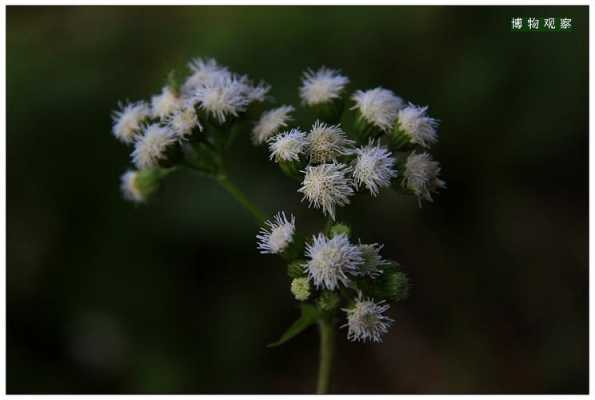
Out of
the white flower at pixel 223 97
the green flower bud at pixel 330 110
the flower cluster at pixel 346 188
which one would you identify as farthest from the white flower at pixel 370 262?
the white flower at pixel 223 97

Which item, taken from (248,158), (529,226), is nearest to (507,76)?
(529,226)

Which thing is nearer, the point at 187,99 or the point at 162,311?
the point at 187,99

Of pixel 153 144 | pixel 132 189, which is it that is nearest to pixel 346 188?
pixel 153 144

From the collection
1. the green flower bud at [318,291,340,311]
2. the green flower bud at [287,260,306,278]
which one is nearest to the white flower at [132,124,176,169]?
the green flower bud at [287,260,306,278]

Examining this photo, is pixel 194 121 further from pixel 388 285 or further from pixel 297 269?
pixel 388 285

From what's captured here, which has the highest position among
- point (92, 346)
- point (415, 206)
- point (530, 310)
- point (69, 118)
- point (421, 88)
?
point (421, 88)

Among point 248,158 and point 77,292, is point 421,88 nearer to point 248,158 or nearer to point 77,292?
point 248,158
